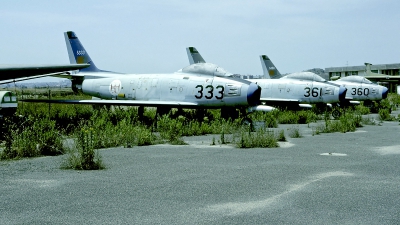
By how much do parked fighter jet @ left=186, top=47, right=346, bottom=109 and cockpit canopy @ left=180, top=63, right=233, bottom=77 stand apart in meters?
8.07

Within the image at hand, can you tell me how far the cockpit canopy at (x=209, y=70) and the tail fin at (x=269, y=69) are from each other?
36.0 ft

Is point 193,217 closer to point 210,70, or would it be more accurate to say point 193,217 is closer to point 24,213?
point 24,213

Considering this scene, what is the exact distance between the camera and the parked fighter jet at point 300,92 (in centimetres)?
2527

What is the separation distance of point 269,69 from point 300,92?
415 centimetres

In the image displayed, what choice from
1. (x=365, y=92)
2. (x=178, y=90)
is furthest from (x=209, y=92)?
(x=365, y=92)

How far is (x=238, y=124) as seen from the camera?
17.3m

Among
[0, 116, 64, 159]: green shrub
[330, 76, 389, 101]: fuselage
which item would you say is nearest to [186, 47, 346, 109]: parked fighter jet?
[330, 76, 389, 101]: fuselage

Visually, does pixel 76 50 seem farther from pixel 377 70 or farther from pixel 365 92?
pixel 377 70

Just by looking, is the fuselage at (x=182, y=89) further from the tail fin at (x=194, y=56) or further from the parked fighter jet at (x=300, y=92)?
the parked fighter jet at (x=300, y=92)

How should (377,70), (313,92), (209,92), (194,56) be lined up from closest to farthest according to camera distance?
(209,92) < (194,56) < (313,92) < (377,70)

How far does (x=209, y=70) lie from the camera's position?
18438mm

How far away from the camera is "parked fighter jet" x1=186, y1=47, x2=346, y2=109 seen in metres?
25.3

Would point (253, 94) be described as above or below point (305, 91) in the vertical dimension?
above

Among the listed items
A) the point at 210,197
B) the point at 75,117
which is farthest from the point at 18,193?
the point at 75,117
